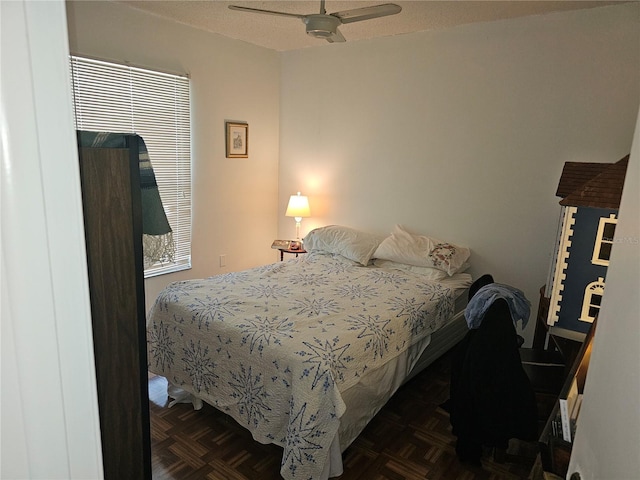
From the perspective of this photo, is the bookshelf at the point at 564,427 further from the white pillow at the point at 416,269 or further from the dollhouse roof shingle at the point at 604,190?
the white pillow at the point at 416,269

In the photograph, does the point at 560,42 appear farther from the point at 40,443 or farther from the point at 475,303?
the point at 40,443

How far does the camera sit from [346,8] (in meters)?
3.03

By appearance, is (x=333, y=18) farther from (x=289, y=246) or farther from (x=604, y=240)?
(x=289, y=246)

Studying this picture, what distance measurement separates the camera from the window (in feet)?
9.89

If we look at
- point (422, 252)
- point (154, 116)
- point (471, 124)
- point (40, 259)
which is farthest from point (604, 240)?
point (154, 116)

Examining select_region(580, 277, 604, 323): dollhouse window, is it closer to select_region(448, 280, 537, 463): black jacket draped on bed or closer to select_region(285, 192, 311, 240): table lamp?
select_region(448, 280, 537, 463): black jacket draped on bed

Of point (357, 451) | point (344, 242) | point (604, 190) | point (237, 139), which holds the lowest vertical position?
point (357, 451)

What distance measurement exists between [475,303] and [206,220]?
2582mm

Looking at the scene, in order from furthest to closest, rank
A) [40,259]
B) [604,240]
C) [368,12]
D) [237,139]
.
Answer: [237,139] → [368,12] → [604,240] → [40,259]

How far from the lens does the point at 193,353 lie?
2457 mm

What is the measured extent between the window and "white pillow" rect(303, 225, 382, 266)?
45.3 inches

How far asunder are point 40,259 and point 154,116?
3347 millimetres

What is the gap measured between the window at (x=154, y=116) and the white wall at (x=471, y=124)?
1.22 meters

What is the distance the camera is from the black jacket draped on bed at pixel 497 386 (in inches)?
76.1
